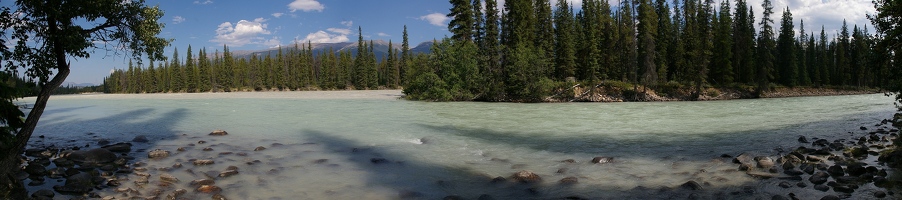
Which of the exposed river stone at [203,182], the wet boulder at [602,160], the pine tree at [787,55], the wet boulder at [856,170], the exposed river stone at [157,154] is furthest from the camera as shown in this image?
the pine tree at [787,55]

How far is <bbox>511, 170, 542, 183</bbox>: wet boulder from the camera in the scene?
30.2 ft

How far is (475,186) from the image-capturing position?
8.93m

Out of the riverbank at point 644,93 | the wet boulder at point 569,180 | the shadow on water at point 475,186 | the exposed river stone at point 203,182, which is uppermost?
the riverbank at point 644,93

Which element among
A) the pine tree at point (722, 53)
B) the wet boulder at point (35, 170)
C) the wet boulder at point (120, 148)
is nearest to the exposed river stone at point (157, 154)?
the wet boulder at point (120, 148)

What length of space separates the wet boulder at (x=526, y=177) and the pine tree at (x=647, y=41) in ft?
146

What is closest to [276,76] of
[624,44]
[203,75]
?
[203,75]

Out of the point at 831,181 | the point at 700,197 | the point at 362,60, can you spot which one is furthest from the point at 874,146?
the point at 362,60

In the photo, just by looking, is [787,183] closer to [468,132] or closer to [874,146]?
[874,146]

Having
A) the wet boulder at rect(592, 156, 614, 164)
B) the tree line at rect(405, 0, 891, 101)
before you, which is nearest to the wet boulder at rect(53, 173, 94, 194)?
the wet boulder at rect(592, 156, 614, 164)

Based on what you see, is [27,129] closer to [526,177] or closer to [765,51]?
[526,177]

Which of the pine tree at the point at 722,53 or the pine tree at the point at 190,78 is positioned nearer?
the pine tree at the point at 722,53

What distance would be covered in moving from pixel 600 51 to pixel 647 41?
8.80m

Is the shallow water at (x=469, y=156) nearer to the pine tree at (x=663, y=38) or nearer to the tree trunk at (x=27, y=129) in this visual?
the tree trunk at (x=27, y=129)

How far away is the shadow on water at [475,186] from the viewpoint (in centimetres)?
794
